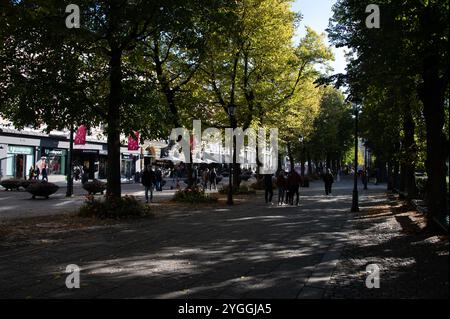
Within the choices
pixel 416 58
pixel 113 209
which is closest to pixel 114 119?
pixel 113 209

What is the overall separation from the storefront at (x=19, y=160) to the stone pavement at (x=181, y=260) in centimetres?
2801

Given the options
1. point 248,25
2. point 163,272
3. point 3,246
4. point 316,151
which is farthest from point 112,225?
point 316,151

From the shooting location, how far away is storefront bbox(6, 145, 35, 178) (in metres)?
37.3

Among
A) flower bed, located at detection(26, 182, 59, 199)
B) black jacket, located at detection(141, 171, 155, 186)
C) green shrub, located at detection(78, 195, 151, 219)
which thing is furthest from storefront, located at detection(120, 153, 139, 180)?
green shrub, located at detection(78, 195, 151, 219)

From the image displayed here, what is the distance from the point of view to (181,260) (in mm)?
8148

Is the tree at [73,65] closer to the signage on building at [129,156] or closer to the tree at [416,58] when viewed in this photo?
the tree at [416,58]

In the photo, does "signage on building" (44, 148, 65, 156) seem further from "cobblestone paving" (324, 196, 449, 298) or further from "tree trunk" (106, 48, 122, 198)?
"cobblestone paving" (324, 196, 449, 298)

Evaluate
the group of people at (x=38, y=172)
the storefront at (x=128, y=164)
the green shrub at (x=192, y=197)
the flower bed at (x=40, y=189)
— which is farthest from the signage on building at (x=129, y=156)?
the green shrub at (x=192, y=197)

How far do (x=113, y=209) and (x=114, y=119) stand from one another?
2834 millimetres

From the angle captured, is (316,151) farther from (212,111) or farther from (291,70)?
(212,111)

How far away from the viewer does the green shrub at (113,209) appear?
14.2 meters

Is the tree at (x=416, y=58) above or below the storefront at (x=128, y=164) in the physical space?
above

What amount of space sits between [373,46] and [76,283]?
808 centimetres

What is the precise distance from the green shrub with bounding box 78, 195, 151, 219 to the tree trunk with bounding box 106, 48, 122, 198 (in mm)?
335
